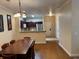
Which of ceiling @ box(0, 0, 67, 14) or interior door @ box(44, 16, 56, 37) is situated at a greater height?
ceiling @ box(0, 0, 67, 14)

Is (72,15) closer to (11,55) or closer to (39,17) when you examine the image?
(11,55)

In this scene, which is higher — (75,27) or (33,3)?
(33,3)

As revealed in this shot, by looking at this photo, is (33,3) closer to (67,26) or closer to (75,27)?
(67,26)

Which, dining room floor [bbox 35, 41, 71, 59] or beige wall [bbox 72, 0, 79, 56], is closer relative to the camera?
beige wall [bbox 72, 0, 79, 56]

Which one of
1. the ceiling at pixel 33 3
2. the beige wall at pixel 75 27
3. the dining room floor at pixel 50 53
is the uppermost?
the ceiling at pixel 33 3

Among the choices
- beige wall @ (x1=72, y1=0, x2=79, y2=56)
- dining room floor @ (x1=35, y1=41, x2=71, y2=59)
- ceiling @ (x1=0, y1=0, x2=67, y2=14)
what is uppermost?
ceiling @ (x1=0, y1=0, x2=67, y2=14)

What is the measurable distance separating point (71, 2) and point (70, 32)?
4.20ft

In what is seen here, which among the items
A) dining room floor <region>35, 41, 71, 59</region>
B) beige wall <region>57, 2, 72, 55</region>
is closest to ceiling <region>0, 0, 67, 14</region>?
beige wall <region>57, 2, 72, 55</region>

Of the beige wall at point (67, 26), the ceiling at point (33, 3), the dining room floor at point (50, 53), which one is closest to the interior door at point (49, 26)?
the ceiling at point (33, 3)

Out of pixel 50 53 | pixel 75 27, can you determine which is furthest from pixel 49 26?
pixel 75 27

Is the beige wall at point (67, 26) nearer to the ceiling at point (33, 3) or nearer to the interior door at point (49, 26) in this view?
the ceiling at point (33, 3)

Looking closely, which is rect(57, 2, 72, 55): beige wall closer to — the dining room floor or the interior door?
the dining room floor

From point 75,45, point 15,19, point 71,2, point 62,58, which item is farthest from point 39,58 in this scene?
point 15,19

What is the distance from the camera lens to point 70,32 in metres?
6.29
